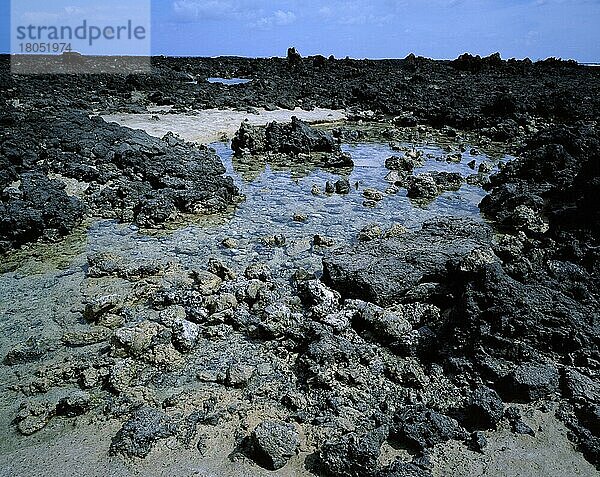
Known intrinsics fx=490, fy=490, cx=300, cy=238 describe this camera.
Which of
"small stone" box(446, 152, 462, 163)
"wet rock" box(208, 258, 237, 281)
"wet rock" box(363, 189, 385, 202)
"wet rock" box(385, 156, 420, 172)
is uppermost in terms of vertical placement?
"small stone" box(446, 152, 462, 163)

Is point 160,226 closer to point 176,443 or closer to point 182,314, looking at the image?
point 182,314

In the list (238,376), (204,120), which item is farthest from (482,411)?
(204,120)

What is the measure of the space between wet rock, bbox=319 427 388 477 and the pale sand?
39.6 feet

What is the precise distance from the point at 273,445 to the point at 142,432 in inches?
38.4

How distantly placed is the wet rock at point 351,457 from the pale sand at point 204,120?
12.1 meters

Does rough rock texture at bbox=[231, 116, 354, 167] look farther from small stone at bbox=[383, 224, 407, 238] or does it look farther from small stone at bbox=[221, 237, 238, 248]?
small stone at bbox=[221, 237, 238, 248]

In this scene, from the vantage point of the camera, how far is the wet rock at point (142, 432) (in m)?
3.50

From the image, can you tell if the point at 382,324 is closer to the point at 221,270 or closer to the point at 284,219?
the point at 221,270

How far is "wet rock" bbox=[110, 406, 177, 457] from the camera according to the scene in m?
3.50

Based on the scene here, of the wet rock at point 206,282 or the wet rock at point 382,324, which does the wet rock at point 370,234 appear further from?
the wet rock at point 206,282

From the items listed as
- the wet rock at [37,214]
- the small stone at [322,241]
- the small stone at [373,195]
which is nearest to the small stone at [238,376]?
the small stone at [322,241]

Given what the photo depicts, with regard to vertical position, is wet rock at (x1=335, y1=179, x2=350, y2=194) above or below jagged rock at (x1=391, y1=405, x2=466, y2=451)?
above

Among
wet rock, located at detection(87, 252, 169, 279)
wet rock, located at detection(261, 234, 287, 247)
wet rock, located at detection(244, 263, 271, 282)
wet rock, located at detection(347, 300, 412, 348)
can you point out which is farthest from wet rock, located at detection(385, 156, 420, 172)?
wet rock, located at detection(347, 300, 412, 348)

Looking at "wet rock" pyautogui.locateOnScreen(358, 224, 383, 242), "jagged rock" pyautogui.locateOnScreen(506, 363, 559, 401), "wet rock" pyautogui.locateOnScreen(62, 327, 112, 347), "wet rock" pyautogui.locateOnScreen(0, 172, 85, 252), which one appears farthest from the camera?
"wet rock" pyautogui.locateOnScreen(358, 224, 383, 242)
